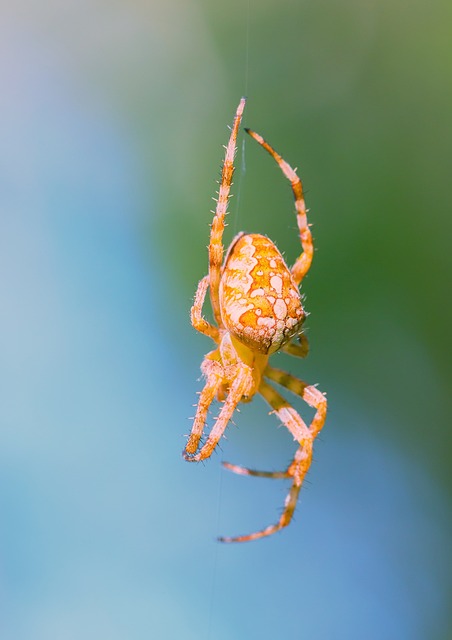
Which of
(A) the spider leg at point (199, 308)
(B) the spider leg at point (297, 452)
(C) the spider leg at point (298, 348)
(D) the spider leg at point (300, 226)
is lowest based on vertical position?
(B) the spider leg at point (297, 452)

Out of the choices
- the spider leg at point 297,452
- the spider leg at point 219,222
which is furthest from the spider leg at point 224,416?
the spider leg at point 219,222

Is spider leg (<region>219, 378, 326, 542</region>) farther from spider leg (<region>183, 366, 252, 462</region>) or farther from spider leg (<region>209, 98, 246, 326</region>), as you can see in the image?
spider leg (<region>209, 98, 246, 326</region>)

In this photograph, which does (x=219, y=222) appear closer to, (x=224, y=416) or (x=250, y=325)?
(x=250, y=325)

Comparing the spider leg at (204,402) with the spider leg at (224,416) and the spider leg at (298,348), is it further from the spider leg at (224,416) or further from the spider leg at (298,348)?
the spider leg at (298,348)

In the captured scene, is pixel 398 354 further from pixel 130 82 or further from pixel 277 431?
pixel 130 82

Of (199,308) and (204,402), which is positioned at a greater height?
(199,308)

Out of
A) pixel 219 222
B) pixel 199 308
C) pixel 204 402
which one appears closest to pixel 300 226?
pixel 219 222

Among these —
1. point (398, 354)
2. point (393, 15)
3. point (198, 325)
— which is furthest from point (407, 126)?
point (198, 325)
